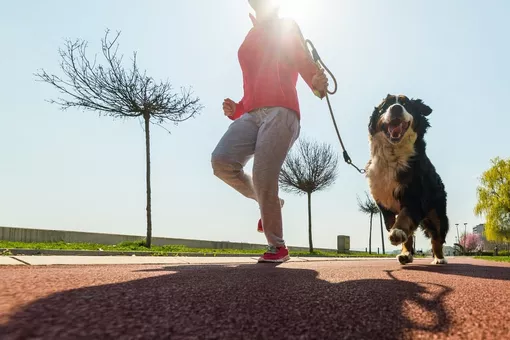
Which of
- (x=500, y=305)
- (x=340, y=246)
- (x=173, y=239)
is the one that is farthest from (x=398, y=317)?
(x=340, y=246)

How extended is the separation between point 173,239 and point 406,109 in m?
12.6

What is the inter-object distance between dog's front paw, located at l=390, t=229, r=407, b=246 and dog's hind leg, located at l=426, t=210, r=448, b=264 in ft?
3.84

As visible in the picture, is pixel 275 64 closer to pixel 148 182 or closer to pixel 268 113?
pixel 268 113

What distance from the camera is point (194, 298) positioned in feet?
4.93

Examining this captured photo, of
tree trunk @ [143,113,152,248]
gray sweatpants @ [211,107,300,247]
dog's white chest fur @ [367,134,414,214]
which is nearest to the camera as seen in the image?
gray sweatpants @ [211,107,300,247]

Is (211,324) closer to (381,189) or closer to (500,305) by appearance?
(500,305)

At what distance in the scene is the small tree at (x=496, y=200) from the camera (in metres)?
31.5

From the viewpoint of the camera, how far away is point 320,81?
152 inches

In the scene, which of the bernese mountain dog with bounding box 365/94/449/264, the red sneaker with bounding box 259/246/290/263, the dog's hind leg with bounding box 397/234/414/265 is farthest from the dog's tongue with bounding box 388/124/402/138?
the red sneaker with bounding box 259/246/290/263

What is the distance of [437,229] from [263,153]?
2524mm

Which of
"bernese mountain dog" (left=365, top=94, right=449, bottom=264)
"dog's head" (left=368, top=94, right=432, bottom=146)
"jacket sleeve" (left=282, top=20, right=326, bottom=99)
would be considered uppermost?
"jacket sleeve" (left=282, top=20, right=326, bottom=99)

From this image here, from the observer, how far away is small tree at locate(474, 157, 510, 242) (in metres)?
31.5

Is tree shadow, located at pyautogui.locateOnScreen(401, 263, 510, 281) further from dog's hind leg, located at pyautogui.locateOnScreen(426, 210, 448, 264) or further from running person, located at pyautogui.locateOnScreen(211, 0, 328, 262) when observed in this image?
running person, located at pyautogui.locateOnScreen(211, 0, 328, 262)

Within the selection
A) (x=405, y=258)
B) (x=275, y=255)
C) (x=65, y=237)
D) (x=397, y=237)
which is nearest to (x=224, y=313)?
(x=275, y=255)
